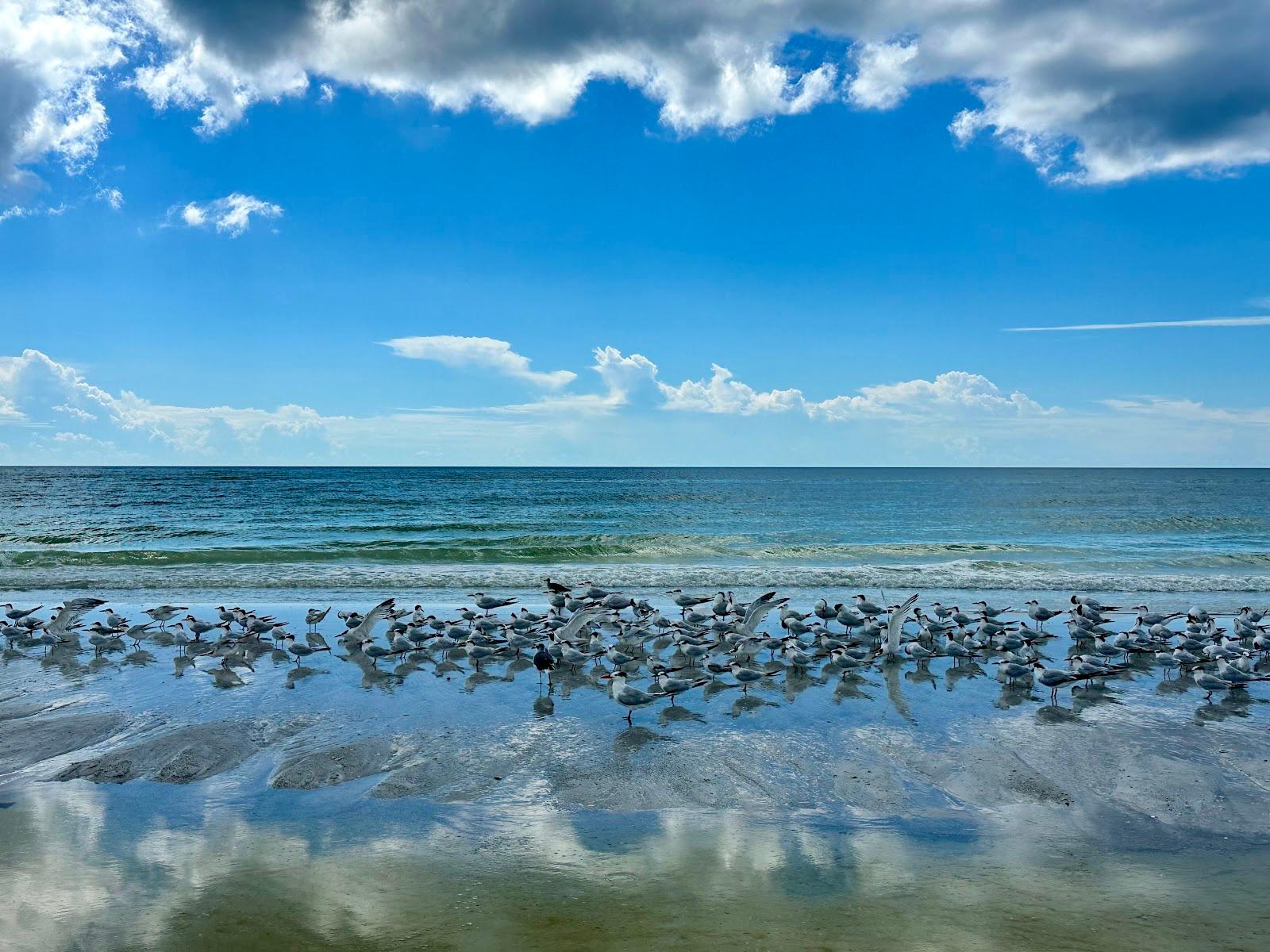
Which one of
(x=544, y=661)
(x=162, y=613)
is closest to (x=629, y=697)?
(x=544, y=661)

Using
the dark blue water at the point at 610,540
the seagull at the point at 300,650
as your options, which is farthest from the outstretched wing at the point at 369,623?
the dark blue water at the point at 610,540

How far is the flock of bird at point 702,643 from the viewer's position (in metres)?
12.4

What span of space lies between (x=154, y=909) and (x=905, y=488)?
96.8 m

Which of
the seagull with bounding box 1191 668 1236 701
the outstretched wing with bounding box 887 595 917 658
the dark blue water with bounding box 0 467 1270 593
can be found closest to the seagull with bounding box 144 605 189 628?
the dark blue water with bounding box 0 467 1270 593

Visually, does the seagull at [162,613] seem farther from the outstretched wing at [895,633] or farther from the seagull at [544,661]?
the outstretched wing at [895,633]

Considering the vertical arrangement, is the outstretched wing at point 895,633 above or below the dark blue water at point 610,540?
above

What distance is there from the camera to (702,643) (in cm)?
1380

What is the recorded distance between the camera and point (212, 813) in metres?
7.47

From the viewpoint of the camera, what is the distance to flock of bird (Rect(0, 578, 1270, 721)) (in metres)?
12.4

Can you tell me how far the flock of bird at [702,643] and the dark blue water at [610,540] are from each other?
23.3ft

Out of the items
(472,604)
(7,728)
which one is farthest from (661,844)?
(472,604)

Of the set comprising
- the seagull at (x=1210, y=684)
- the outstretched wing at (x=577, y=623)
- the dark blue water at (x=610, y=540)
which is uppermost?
the outstretched wing at (x=577, y=623)

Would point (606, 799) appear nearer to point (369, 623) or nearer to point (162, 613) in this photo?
point (369, 623)

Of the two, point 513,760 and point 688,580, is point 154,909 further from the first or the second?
point 688,580
